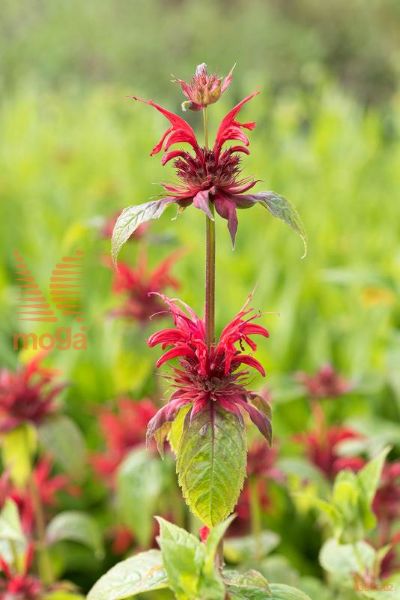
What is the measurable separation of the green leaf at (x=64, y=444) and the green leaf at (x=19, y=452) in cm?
3

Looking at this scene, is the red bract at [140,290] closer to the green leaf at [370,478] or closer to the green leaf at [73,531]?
the green leaf at [73,531]

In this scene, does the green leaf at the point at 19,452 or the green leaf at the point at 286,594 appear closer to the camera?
the green leaf at the point at 286,594

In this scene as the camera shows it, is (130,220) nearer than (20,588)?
Yes

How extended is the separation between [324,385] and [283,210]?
2.44ft

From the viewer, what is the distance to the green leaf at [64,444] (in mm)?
971

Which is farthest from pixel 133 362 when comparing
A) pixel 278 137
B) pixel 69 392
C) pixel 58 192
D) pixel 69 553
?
pixel 278 137

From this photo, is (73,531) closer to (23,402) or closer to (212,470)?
(23,402)

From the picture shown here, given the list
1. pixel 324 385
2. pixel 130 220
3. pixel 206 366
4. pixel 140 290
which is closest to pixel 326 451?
pixel 324 385

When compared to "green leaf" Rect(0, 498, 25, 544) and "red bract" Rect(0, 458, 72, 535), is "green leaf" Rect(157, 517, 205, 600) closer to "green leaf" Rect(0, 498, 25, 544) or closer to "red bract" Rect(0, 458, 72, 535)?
"green leaf" Rect(0, 498, 25, 544)

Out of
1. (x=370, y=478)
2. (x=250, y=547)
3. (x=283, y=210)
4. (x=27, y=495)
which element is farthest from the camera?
(x=27, y=495)

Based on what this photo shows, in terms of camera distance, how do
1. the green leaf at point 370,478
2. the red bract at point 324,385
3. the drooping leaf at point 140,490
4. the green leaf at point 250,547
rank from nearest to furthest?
the green leaf at point 370,478 → the green leaf at point 250,547 → the drooping leaf at point 140,490 → the red bract at point 324,385

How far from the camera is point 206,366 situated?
22.1 inches

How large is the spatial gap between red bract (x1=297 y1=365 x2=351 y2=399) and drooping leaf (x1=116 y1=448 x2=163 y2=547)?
0.26 m

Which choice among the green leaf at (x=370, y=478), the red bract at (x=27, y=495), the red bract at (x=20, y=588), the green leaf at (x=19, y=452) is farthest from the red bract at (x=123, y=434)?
the green leaf at (x=370, y=478)
